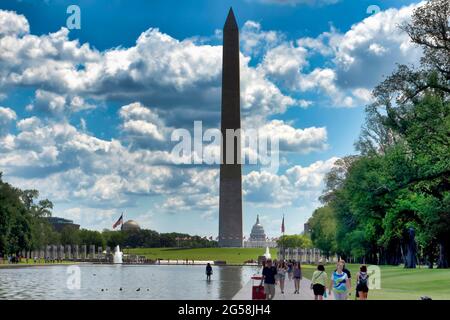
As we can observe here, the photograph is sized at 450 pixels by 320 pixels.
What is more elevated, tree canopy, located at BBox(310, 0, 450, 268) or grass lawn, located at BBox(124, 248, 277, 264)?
tree canopy, located at BBox(310, 0, 450, 268)

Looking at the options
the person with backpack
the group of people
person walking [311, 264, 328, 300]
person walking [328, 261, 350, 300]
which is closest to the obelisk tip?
the group of people

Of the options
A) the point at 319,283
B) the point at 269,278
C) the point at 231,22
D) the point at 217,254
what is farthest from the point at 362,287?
the point at 217,254

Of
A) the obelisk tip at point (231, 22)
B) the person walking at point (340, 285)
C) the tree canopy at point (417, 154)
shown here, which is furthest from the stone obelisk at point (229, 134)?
the person walking at point (340, 285)

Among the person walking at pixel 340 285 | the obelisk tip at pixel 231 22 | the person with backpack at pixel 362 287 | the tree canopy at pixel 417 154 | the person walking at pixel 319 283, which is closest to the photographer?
the person walking at pixel 340 285

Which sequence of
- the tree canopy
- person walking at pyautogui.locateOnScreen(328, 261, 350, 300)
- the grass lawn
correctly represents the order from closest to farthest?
person walking at pyautogui.locateOnScreen(328, 261, 350, 300), the tree canopy, the grass lawn

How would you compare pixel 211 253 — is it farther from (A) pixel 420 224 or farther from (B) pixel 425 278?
(B) pixel 425 278

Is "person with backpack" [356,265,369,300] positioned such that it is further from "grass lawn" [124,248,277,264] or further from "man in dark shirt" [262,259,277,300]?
"grass lawn" [124,248,277,264]

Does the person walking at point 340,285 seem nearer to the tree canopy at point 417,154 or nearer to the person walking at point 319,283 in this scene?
the person walking at point 319,283

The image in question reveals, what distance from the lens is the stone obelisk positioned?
102688 mm

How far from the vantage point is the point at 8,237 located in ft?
353

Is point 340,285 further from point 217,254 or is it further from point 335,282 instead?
point 217,254

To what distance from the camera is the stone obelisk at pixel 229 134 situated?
10269cm
